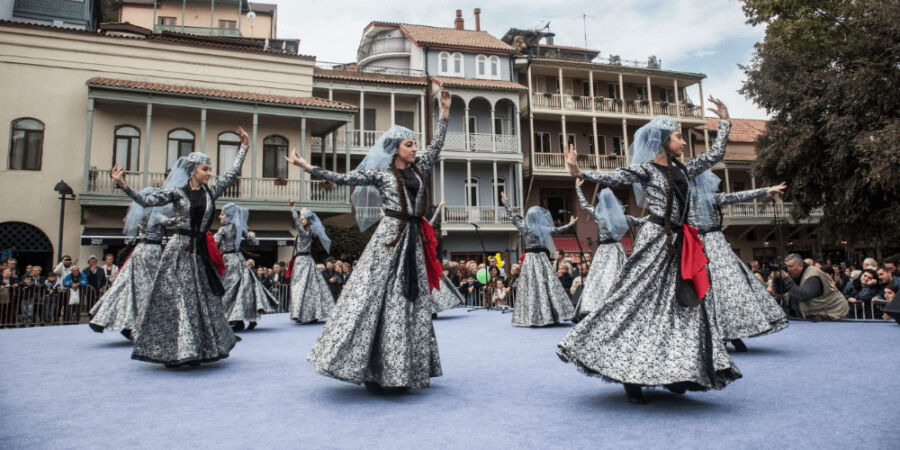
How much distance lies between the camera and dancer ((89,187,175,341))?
7.71 metres

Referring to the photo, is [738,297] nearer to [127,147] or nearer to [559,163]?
[127,147]

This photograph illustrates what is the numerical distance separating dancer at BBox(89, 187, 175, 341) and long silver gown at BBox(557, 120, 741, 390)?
608cm

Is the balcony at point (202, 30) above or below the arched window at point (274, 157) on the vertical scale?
above

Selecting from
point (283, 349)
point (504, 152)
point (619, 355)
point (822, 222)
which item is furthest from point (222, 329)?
point (504, 152)

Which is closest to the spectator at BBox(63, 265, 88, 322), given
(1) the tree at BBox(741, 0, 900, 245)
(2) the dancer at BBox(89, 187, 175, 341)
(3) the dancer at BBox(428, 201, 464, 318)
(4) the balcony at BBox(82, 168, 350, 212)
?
(2) the dancer at BBox(89, 187, 175, 341)

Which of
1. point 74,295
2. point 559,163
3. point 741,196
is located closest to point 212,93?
point 74,295

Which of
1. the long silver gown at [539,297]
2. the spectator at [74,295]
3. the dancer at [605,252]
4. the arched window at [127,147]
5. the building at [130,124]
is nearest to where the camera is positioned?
the dancer at [605,252]

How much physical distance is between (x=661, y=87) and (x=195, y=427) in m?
33.7

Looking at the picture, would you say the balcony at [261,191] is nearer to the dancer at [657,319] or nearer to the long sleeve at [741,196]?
the long sleeve at [741,196]

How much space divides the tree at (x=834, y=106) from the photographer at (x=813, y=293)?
7.03 metres

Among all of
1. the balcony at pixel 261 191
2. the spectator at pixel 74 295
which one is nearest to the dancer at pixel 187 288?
the spectator at pixel 74 295

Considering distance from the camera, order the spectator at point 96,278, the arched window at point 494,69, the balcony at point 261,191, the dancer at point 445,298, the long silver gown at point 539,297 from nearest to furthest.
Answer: the long silver gown at point 539,297
the dancer at point 445,298
the spectator at point 96,278
the balcony at point 261,191
the arched window at point 494,69

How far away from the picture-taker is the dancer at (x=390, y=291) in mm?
4160

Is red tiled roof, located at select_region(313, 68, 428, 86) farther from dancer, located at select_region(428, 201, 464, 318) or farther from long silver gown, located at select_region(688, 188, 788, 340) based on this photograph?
long silver gown, located at select_region(688, 188, 788, 340)
